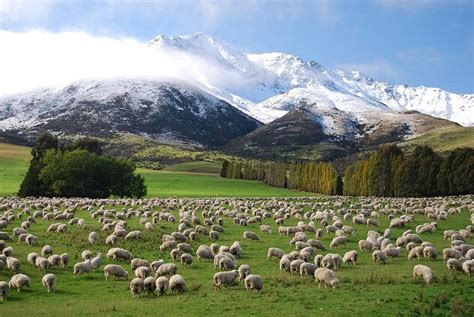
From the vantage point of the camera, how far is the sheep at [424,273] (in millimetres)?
22922

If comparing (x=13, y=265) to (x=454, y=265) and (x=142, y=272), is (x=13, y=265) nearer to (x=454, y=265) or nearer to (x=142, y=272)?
(x=142, y=272)

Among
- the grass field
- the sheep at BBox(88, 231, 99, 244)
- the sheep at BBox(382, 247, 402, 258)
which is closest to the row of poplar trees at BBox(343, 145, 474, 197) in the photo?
the sheep at BBox(382, 247, 402, 258)

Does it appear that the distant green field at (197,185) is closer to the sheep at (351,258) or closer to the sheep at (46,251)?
the sheep at (46,251)

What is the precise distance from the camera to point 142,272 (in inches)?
936

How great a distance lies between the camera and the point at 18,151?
183875 millimetres

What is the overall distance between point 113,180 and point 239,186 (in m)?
48.0

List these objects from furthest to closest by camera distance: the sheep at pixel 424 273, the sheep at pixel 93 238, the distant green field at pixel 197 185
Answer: the distant green field at pixel 197 185 → the sheep at pixel 93 238 → the sheep at pixel 424 273

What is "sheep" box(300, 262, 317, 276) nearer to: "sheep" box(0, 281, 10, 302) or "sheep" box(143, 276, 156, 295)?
"sheep" box(143, 276, 156, 295)

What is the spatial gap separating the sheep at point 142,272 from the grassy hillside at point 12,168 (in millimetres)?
79383

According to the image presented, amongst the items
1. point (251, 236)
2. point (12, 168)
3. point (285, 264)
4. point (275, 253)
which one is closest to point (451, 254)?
point (285, 264)

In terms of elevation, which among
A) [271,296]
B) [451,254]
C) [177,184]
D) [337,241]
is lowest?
[271,296]

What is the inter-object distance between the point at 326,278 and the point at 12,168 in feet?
460

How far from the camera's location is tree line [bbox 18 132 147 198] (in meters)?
84.6

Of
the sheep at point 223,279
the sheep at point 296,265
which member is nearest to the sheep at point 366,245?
the sheep at point 296,265
